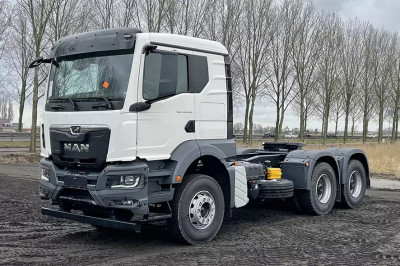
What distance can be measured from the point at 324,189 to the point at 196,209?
12.6ft

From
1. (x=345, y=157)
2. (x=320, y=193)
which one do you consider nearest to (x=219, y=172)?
(x=320, y=193)

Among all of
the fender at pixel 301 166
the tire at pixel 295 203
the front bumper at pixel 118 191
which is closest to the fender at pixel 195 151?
the front bumper at pixel 118 191

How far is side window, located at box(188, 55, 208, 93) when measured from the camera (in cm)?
655

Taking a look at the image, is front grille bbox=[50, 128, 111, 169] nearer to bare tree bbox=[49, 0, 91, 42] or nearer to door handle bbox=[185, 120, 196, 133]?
door handle bbox=[185, 120, 196, 133]

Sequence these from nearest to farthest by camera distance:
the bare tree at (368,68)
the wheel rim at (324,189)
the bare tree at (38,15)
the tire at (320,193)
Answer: the tire at (320,193), the wheel rim at (324,189), the bare tree at (38,15), the bare tree at (368,68)

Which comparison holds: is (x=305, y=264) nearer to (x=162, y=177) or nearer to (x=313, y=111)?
(x=162, y=177)

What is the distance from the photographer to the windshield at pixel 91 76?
19.4 ft

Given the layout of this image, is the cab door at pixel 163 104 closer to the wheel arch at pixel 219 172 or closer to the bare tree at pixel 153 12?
the wheel arch at pixel 219 172

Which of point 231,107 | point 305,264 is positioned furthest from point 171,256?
point 231,107

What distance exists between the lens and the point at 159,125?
6.09 meters

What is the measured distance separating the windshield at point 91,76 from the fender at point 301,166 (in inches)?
166

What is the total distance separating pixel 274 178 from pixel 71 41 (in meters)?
4.41

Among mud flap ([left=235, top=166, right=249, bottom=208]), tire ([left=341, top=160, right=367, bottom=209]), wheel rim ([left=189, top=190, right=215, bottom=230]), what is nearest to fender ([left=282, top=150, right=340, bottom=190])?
tire ([left=341, top=160, right=367, bottom=209])

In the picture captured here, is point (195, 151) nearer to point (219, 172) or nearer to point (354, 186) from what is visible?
point (219, 172)
